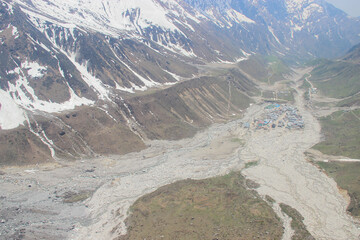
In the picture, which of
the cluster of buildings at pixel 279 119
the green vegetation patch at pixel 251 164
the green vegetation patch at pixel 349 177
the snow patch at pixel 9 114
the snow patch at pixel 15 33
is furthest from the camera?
the cluster of buildings at pixel 279 119

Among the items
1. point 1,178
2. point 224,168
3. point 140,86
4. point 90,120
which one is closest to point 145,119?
point 90,120

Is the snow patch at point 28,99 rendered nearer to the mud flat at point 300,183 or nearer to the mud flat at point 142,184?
the mud flat at point 142,184

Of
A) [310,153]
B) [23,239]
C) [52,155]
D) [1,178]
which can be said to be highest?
[310,153]

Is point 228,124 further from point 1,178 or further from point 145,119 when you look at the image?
point 1,178

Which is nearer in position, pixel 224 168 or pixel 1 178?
pixel 1 178

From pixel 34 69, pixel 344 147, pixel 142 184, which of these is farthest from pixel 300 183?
pixel 34 69

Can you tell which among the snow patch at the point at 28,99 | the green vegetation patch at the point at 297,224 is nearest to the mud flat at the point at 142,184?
the green vegetation patch at the point at 297,224

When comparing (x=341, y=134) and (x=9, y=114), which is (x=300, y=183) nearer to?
(x=341, y=134)
